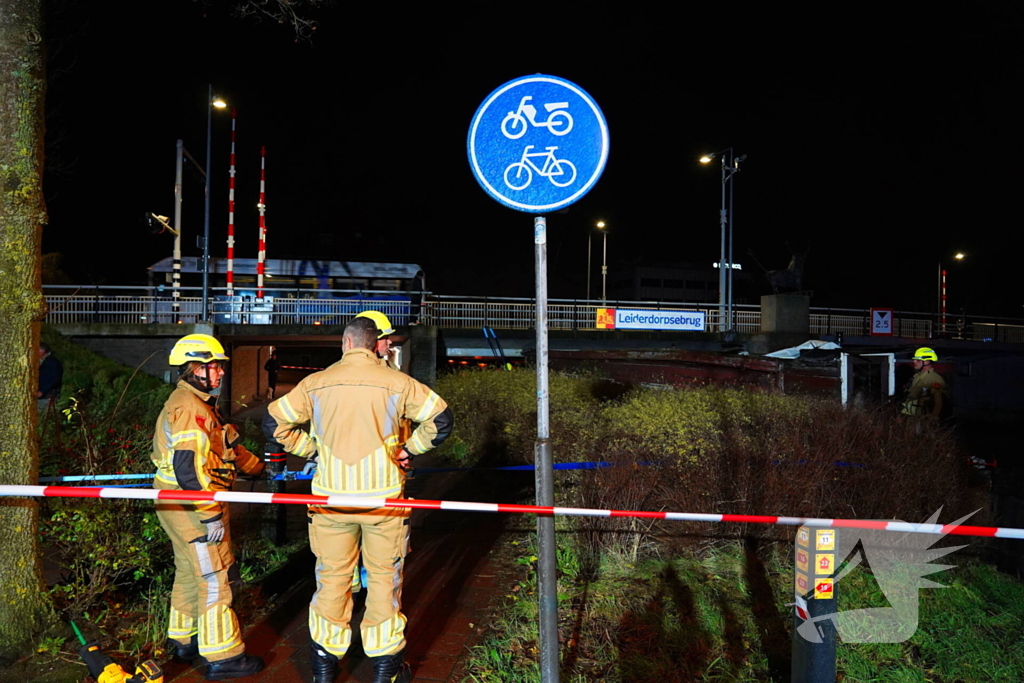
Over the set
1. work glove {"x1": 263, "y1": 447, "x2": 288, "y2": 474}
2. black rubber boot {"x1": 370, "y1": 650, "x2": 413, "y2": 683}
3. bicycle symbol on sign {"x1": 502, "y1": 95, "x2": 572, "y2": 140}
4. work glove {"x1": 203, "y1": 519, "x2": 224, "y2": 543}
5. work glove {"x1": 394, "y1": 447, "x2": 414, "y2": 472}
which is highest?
bicycle symbol on sign {"x1": 502, "y1": 95, "x2": 572, "y2": 140}

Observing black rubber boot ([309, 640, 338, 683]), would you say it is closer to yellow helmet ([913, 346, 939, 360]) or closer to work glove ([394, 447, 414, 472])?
work glove ([394, 447, 414, 472])

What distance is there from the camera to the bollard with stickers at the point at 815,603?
2.31 m

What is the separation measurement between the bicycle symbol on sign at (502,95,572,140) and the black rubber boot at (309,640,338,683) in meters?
2.54

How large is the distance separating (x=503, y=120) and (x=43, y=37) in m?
2.55

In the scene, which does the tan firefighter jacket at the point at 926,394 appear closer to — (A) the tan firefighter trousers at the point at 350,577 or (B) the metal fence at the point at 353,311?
(A) the tan firefighter trousers at the point at 350,577

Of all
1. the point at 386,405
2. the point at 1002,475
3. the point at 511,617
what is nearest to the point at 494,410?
the point at 511,617

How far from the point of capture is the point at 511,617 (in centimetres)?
370

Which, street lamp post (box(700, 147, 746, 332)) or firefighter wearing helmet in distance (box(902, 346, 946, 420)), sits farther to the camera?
street lamp post (box(700, 147, 746, 332))

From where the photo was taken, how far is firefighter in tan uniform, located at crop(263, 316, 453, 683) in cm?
297

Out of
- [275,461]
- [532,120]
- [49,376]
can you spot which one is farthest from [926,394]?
[49,376]

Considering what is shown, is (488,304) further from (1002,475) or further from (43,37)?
(43,37)

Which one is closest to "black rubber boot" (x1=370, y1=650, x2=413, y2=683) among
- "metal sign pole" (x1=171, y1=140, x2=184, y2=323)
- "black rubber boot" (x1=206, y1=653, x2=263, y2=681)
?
"black rubber boot" (x1=206, y1=653, x2=263, y2=681)

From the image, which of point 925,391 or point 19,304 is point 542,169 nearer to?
point 19,304

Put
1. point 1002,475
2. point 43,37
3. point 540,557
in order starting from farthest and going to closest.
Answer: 1. point 1002,475
2. point 43,37
3. point 540,557
